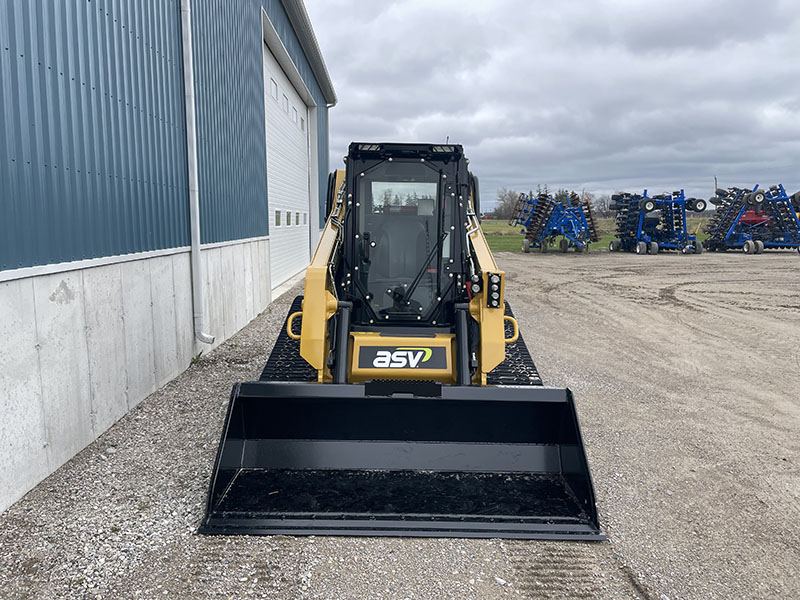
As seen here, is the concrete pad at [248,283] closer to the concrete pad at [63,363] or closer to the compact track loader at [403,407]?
the compact track loader at [403,407]

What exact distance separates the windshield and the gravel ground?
6.57 ft

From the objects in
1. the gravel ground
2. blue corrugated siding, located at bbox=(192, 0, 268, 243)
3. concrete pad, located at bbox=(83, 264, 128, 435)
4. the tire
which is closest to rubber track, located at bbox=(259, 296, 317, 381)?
the gravel ground

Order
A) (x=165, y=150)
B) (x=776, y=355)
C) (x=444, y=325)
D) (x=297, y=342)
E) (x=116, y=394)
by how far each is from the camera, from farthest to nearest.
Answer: (x=776, y=355) < (x=165, y=150) < (x=297, y=342) < (x=116, y=394) < (x=444, y=325)

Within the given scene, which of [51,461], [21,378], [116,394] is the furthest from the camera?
[116,394]

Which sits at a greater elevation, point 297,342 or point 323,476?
point 297,342

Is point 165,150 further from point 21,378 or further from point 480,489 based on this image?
point 480,489

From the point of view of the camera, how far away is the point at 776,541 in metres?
3.99

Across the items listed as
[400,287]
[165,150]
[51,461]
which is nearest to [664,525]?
[400,287]

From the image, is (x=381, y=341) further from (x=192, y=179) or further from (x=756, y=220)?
(x=756, y=220)

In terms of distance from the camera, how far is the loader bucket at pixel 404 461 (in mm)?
4000

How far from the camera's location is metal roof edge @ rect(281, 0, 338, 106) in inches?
635

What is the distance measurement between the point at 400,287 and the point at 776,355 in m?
7.19

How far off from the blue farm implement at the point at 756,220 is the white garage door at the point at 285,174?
2278 cm

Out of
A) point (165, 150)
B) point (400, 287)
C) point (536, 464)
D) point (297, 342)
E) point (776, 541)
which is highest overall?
point (165, 150)
